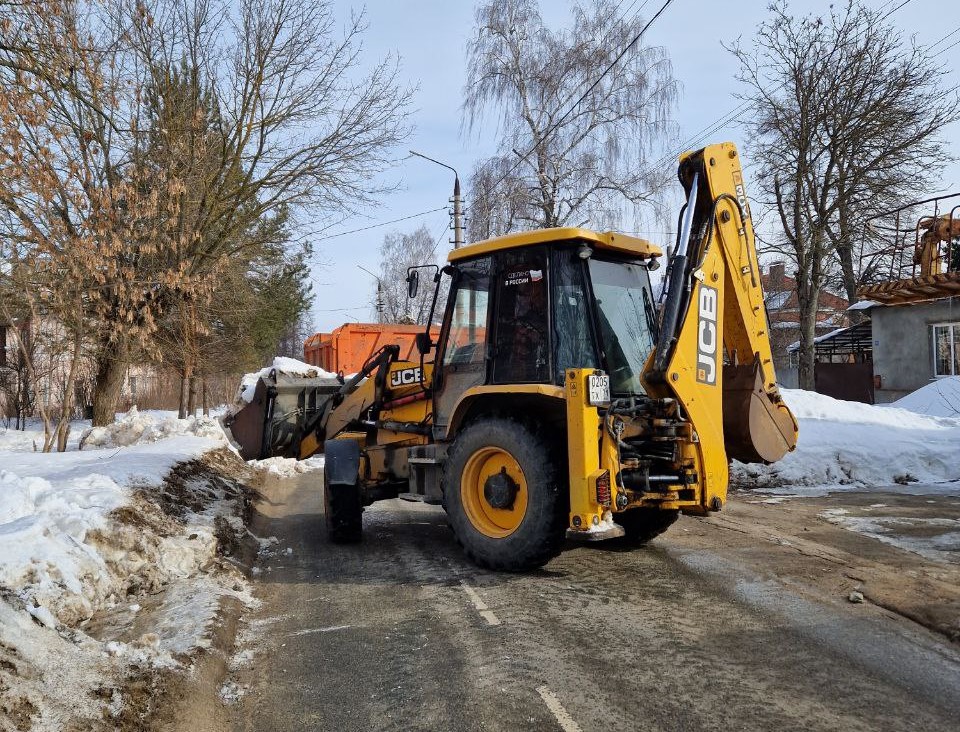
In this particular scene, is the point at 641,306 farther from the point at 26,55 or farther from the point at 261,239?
the point at 261,239

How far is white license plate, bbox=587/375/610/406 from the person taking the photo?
5707 millimetres

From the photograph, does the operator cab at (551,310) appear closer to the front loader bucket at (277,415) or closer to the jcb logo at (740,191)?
the jcb logo at (740,191)

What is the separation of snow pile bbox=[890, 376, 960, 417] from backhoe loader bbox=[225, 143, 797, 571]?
11826 millimetres

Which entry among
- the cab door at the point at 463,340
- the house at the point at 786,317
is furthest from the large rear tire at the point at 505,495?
the house at the point at 786,317

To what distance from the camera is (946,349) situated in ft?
68.9

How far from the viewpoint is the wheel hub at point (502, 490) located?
20.6 ft

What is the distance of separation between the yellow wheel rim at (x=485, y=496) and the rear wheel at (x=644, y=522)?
126cm

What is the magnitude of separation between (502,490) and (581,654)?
197 cm

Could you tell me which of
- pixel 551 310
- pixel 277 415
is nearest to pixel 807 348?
pixel 277 415

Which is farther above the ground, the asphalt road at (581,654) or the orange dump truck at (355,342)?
the orange dump truck at (355,342)

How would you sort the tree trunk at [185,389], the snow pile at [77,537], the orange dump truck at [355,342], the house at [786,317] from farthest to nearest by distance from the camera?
1. the house at [786,317]
2. the orange dump truck at [355,342]
3. the tree trunk at [185,389]
4. the snow pile at [77,537]

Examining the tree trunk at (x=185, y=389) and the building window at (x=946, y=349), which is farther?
the building window at (x=946, y=349)

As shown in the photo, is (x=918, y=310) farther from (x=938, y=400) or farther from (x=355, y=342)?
(x=355, y=342)

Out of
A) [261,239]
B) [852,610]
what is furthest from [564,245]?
[261,239]
